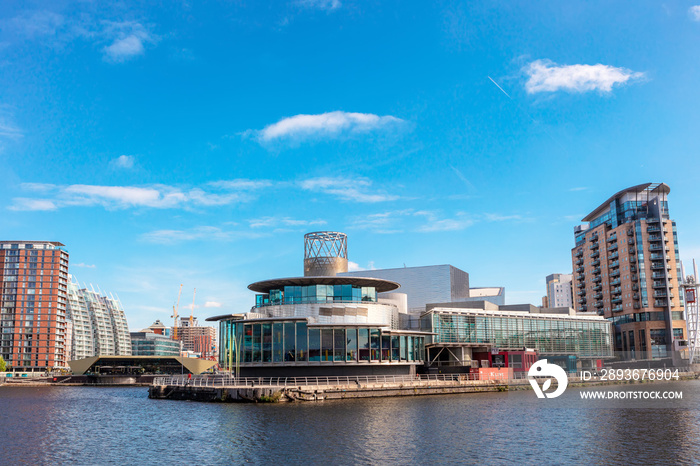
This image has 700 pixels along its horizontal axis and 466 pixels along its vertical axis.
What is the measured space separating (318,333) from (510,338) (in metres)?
59.1

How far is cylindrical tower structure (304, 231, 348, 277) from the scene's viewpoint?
118m

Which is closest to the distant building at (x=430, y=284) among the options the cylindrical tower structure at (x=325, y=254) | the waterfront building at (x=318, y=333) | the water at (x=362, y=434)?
the cylindrical tower structure at (x=325, y=254)

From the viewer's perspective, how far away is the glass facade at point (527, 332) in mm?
123812

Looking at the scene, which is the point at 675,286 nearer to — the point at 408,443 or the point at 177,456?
the point at 408,443

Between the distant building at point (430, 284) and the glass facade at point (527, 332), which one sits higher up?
the distant building at point (430, 284)

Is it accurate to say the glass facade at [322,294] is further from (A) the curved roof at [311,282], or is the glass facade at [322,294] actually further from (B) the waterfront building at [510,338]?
(B) the waterfront building at [510,338]

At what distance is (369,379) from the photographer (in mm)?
88438

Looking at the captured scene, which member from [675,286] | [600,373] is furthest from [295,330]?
[675,286]

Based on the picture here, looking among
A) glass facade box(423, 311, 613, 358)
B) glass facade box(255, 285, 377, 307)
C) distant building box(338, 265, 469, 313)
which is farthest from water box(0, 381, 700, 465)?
distant building box(338, 265, 469, 313)

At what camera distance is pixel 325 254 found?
11925 centimetres

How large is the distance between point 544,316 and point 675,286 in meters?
70.8

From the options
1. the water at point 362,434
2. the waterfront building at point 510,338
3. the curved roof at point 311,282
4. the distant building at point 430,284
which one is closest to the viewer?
the water at point 362,434

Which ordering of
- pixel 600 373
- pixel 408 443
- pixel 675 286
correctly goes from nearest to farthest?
pixel 408 443 < pixel 600 373 < pixel 675 286

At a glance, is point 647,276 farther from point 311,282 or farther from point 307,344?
point 307,344
